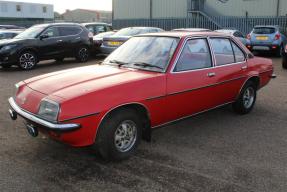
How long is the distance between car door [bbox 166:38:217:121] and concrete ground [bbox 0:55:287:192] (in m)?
0.48

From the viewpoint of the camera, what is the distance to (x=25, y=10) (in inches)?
2744

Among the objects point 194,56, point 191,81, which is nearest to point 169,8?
point 194,56

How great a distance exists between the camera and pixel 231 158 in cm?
426

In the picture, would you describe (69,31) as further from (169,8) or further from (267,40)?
(169,8)

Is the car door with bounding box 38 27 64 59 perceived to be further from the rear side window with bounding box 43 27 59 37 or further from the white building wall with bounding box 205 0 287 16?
the white building wall with bounding box 205 0 287 16

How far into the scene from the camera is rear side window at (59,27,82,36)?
12.8 meters

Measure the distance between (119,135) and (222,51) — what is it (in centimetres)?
249

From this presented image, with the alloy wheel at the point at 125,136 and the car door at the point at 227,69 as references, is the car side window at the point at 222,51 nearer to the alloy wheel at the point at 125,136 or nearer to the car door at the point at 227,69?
the car door at the point at 227,69

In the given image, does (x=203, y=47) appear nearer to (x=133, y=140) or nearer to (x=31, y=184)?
(x=133, y=140)

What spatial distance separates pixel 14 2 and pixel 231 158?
71.4 meters

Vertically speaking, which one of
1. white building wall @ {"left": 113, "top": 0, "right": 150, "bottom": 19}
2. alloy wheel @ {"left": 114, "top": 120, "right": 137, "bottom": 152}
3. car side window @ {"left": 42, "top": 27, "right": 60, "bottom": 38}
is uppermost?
white building wall @ {"left": 113, "top": 0, "right": 150, "bottom": 19}

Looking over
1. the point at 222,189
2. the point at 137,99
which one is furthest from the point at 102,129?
the point at 222,189

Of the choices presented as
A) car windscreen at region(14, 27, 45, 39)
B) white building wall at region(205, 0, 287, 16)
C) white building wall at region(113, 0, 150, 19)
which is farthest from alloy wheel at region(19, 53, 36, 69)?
white building wall at region(113, 0, 150, 19)

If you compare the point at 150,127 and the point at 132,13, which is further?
the point at 132,13
